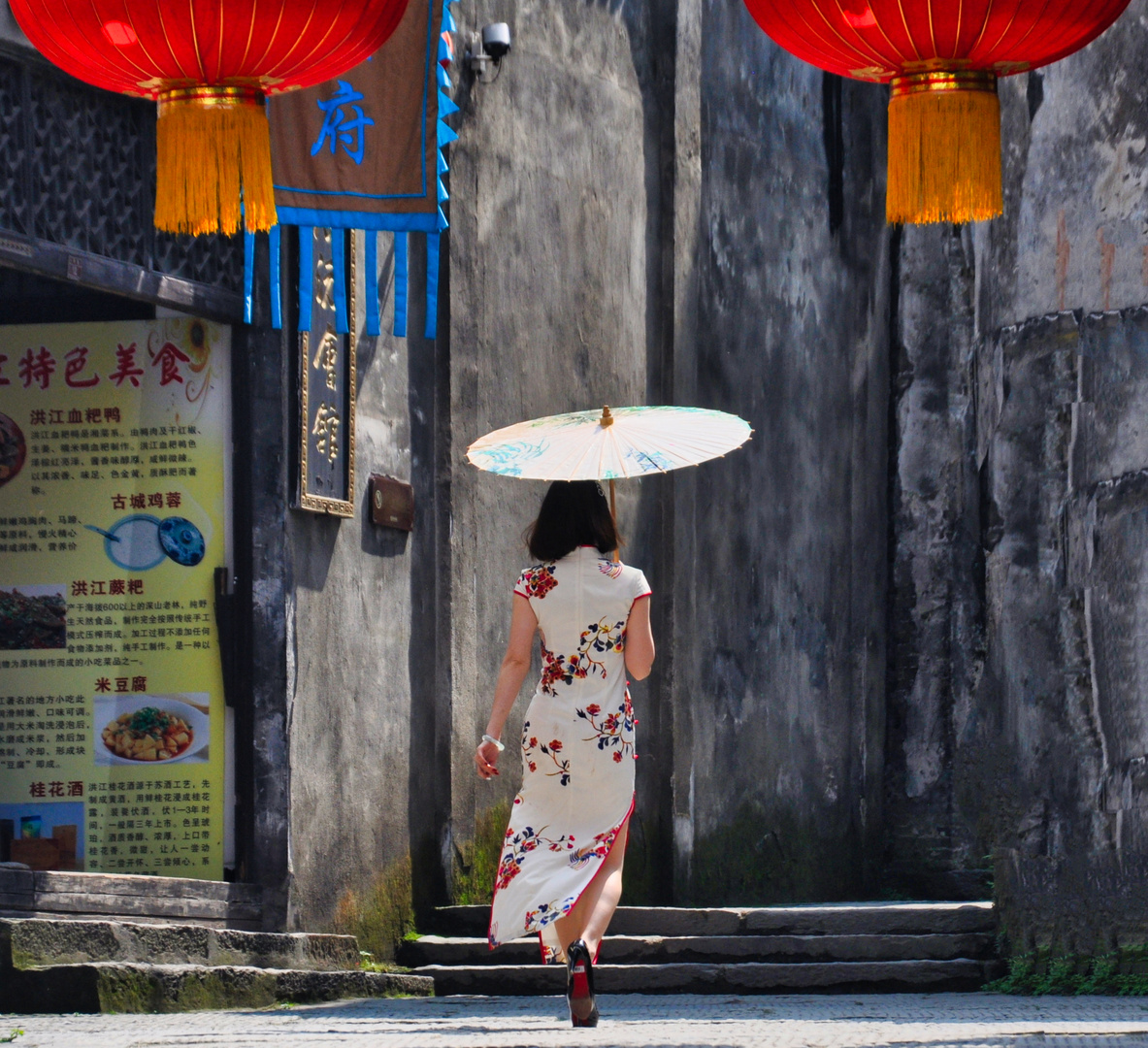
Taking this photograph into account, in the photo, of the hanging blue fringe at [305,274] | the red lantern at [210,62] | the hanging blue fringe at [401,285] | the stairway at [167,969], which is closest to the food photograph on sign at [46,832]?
the stairway at [167,969]

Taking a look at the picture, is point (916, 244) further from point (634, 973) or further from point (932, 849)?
point (634, 973)

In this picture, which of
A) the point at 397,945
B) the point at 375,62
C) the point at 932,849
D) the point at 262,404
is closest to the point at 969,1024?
the point at 397,945

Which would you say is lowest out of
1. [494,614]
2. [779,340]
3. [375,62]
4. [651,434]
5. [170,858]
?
[170,858]

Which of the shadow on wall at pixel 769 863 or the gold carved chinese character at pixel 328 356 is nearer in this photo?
the gold carved chinese character at pixel 328 356

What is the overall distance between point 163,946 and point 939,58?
408cm

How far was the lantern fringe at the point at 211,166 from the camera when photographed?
17.1 feet

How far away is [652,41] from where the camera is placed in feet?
34.8

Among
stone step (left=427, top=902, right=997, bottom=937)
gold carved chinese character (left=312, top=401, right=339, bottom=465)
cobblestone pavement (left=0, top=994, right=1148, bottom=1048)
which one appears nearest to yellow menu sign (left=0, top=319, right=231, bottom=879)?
gold carved chinese character (left=312, top=401, right=339, bottom=465)

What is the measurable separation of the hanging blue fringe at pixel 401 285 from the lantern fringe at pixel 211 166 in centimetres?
343

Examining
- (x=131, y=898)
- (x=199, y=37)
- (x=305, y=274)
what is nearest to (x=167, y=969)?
(x=131, y=898)

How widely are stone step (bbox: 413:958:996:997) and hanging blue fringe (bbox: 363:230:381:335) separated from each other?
2807mm

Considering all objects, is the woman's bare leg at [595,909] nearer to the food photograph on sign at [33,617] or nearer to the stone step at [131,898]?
the stone step at [131,898]

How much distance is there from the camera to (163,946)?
698cm

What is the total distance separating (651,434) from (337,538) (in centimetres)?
237
